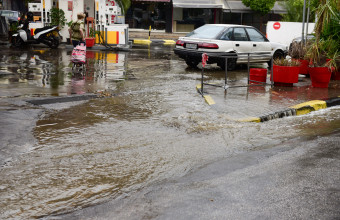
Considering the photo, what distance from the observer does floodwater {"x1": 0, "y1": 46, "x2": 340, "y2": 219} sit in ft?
15.9

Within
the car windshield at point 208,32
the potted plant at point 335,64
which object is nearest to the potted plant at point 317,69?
the potted plant at point 335,64

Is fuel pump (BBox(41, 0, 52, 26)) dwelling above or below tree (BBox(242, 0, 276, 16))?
below

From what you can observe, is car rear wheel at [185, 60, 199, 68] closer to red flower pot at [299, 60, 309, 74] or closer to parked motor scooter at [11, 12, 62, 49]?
red flower pot at [299, 60, 309, 74]

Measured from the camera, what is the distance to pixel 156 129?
7367mm

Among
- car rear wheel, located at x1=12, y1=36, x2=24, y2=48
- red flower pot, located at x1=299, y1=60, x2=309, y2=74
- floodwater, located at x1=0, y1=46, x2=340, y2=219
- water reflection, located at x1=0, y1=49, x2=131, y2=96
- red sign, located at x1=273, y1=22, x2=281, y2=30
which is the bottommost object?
floodwater, located at x1=0, y1=46, x2=340, y2=219

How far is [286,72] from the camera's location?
38.5 feet

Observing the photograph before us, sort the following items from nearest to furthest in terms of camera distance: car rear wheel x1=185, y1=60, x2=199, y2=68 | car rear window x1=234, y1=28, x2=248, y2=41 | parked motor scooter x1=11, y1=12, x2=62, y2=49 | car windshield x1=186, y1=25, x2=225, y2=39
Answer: car windshield x1=186, y1=25, x2=225, y2=39
car rear window x1=234, y1=28, x2=248, y2=41
car rear wheel x1=185, y1=60, x2=199, y2=68
parked motor scooter x1=11, y1=12, x2=62, y2=49

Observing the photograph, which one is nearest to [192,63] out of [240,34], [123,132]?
[240,34]

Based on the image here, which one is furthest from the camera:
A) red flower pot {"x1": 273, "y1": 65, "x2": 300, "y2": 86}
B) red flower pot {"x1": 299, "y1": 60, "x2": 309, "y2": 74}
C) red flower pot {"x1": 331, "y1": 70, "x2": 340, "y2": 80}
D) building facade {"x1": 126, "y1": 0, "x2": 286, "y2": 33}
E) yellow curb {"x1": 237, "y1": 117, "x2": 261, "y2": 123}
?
building facade {"x1": 126, "y1": 0, "x2": 286, "y2": 33}

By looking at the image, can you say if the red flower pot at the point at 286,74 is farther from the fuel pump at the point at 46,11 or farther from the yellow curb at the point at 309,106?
the fuel pump at the point at 46,11

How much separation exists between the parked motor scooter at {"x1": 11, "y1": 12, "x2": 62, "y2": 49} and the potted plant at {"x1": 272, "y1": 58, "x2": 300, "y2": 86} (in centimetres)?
1251

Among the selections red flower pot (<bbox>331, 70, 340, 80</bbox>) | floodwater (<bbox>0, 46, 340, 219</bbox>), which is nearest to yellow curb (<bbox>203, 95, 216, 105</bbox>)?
floodwater (<bbox>0, 46, 340, 219</bbox>)

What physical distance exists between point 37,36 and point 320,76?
1385 cm

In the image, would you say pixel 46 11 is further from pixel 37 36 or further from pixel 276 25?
pixel 276 25
